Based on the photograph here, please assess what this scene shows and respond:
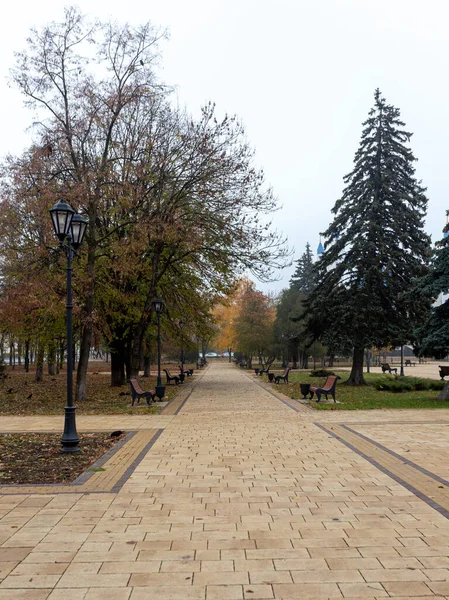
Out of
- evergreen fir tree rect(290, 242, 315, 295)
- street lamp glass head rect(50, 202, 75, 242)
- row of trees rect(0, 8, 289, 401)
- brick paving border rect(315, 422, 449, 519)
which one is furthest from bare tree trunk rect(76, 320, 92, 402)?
evergreen fir tree rect(290, 242, 315, 295)

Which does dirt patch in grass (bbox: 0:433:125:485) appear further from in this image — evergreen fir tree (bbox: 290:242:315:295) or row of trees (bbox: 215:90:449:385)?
evergreen fir tree (bbox: 290:242:315:295)

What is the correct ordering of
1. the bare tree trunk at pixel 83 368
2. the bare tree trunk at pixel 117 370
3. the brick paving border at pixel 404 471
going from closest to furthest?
the brick paving border at pixel 404 471, the bare tree trunk at pixel 83 368, the bare tree trunk at pixel 117 370

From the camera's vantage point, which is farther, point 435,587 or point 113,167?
point 113,167

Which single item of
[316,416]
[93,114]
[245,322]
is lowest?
[316,416]

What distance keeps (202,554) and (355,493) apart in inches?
101

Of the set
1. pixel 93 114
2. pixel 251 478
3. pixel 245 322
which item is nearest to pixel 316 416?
pixel 251 478

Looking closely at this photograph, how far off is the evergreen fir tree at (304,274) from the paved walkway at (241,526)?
57.9 m

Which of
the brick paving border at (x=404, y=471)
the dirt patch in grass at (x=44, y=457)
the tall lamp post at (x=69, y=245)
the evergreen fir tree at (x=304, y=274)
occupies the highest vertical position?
the evergreen fir tree at (x=304, y=274)

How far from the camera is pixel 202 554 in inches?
177

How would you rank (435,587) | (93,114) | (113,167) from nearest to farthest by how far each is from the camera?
(435,587) → (93,114) → (113,167)

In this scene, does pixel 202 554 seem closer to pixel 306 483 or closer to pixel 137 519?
pixel 137 519

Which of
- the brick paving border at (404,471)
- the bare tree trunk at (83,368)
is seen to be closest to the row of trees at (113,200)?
the bare tree trunk at (83,368)

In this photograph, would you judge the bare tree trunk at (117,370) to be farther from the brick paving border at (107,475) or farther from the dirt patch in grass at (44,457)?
the brick paving border at (107,475)

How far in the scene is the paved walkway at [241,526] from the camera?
154 inches
